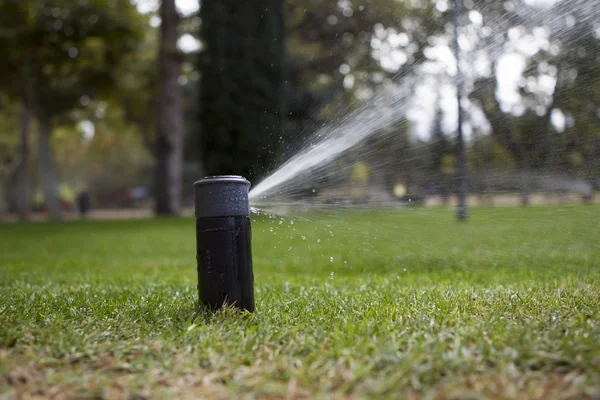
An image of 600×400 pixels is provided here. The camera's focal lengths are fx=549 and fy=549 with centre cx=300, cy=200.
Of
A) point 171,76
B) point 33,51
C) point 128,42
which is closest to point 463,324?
point 171,76

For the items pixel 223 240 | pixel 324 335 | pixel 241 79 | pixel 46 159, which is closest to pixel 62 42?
pixel 241 79

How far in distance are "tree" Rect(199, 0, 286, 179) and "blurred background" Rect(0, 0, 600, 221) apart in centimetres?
4

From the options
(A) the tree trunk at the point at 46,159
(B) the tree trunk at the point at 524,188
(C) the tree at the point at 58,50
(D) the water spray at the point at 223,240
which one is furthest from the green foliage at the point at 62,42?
(D) the water spray at the point at 223,240

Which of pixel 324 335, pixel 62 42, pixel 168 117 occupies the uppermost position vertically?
pixel 62 42

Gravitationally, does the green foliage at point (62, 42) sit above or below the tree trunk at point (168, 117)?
above

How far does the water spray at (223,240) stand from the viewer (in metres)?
2.82

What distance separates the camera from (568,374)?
1.96 metres

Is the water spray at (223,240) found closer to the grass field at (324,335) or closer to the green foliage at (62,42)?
the grass field at (324,335)

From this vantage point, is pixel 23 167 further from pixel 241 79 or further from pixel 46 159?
pixel 241 79

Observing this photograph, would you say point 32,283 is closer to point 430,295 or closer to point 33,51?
point 430,295

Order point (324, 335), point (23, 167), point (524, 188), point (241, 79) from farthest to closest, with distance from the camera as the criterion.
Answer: point (23, 167) < point (241, 79) < point (524, 188) < point (324, 335)

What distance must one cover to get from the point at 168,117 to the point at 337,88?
6.13 metres

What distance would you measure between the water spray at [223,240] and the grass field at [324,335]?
0.39 feet

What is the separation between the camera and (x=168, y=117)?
18.2 meters
